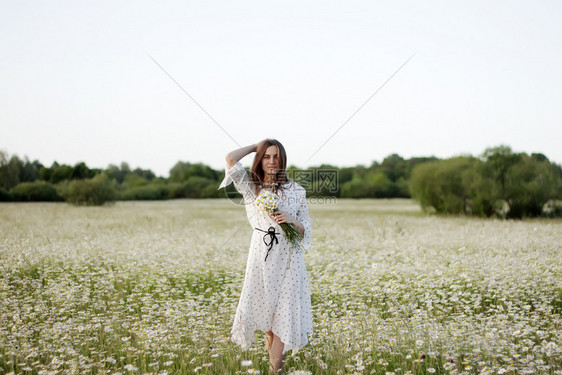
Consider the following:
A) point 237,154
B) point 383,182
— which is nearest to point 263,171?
point 237,154

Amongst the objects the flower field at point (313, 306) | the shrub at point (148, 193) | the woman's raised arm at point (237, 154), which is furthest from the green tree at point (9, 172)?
the woman's raised arm at point (237, 154)

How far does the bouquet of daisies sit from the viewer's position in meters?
4.12

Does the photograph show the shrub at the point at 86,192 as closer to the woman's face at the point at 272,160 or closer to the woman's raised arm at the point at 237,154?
the woman's raised arm at the point at 237,154

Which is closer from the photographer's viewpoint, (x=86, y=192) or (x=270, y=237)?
(x=270, y=237)

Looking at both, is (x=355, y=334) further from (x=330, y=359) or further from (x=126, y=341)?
(x=126, y=341)

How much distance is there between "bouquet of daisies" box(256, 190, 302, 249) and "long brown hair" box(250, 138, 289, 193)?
0.24 meters

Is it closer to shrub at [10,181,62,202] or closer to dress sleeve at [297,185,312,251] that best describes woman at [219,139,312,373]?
dress sleeve at [297,185,312,251]

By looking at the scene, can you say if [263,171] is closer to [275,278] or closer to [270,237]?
[270,237]

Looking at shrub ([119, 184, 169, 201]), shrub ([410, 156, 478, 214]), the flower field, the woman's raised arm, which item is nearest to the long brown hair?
the woman's raised arm

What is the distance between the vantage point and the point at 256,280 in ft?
14.6

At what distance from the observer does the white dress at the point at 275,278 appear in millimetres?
4363

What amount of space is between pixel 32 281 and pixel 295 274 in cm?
540

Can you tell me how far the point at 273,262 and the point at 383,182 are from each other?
1937 inches

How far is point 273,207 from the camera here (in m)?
4.14
